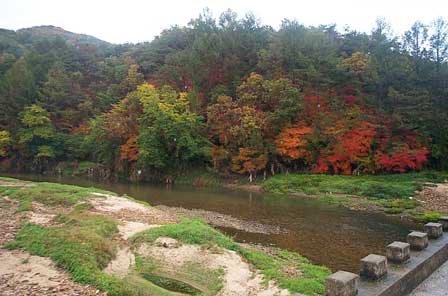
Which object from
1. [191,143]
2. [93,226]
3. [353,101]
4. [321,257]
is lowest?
[321,257]

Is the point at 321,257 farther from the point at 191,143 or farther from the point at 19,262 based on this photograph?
the point at 191,143

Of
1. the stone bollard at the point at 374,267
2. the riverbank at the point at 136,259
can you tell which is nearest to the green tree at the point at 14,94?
the riverbank at the point at 136,259

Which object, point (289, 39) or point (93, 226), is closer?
point (93, 226)

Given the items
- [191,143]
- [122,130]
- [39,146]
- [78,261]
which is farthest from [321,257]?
[39,146]

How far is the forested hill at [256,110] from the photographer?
31.7m

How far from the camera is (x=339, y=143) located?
3081cm

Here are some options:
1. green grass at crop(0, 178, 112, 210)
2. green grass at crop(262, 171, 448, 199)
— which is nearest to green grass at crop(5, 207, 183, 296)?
green grass at crop(0, 178, 112, 210)

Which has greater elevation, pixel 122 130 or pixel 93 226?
pixel 122 130

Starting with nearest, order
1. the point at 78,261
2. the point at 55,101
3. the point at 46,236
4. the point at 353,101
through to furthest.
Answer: the point at 78,261 → the point at 46,236 → the point at 353,101 → the point at 55,101

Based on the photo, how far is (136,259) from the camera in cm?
1116

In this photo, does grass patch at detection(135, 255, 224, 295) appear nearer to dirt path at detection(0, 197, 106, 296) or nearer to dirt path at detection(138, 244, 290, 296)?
dirt path at detection(138, 244, 290, 296)

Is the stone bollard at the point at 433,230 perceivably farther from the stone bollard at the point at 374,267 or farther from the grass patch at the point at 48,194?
the grass patch at the point at 48,194

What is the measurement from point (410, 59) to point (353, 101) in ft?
32.7

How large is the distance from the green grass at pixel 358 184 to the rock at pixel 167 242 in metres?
17.8
